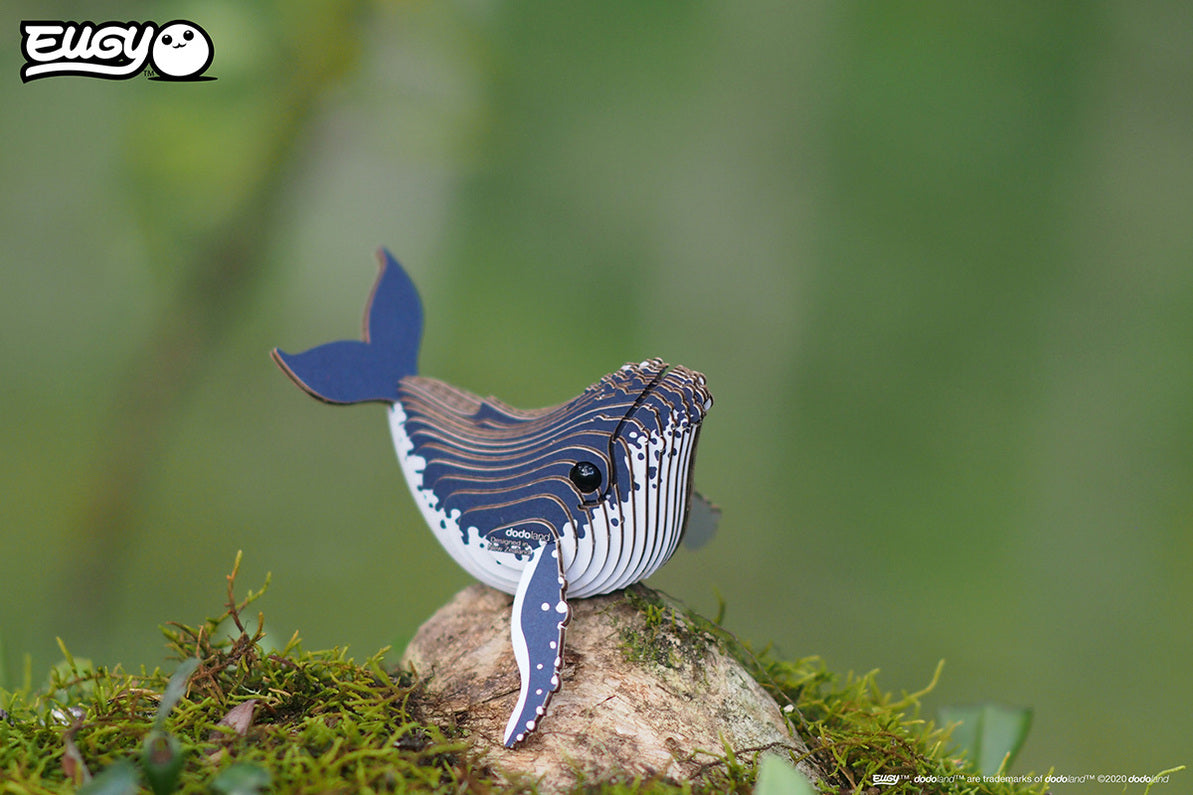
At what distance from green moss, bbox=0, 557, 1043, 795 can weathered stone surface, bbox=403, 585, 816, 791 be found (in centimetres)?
2

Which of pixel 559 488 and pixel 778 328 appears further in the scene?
pixel 778 328

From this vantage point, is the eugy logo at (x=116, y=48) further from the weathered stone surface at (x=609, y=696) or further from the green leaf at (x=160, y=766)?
the green leaf at (x=160, y=766)

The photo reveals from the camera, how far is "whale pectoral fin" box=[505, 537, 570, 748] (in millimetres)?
1347

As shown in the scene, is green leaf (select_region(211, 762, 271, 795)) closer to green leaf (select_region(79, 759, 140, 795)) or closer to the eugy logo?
green leaf (select_region(79, 759, 140, 795))

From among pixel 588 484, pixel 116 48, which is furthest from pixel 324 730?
pixel 116 48

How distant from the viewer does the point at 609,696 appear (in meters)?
1.44

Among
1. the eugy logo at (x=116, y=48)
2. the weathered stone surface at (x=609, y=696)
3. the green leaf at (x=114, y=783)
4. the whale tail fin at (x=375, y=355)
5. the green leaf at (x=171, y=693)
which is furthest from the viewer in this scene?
the eugy logo at (x=116, y=48)

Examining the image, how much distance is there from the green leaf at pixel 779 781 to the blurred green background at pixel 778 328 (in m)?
2.47

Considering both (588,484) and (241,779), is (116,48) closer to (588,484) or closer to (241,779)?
(588,484)

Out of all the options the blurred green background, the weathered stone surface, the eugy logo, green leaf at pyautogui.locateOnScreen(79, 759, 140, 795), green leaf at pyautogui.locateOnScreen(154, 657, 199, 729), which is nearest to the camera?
green leaf at pyautogui.locateOnScreen(79, 759, 140, 795)

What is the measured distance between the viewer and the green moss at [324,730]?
1175mm

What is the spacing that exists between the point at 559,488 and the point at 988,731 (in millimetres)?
1143

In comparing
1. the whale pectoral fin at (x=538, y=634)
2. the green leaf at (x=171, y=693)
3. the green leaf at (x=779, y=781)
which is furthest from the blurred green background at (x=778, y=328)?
the green leaf at (x=779, y=781)

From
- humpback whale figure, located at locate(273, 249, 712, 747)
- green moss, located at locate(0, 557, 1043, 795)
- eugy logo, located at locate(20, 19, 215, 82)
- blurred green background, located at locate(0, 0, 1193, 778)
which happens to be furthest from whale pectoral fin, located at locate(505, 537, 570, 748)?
blurred green background, located at locate(0, 0, 1193, 778)
